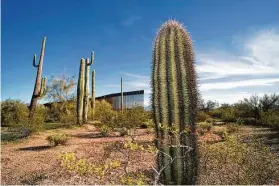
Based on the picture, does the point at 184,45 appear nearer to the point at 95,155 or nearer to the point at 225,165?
the point at 225,165

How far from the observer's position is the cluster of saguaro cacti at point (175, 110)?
4.54m

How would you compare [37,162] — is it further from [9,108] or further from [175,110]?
[9,108]

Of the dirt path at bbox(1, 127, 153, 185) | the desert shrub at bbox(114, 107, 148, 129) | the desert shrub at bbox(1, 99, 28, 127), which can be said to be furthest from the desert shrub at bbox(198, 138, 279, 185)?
the desert shrub at bbox(1, 99, 28, 127)

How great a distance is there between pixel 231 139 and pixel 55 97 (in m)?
21.0

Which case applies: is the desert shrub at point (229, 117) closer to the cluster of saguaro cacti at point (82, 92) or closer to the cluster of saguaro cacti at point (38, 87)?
the cluster of saguaro cacti at point (82, 92)

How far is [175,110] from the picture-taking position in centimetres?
454

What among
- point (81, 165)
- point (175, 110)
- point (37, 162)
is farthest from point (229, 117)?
point (81, 165)

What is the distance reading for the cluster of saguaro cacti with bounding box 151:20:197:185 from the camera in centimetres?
454

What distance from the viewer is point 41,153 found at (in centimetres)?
822

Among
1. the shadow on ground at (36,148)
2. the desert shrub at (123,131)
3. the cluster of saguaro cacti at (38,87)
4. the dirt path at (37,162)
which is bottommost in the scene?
the dirt path at (37,162)

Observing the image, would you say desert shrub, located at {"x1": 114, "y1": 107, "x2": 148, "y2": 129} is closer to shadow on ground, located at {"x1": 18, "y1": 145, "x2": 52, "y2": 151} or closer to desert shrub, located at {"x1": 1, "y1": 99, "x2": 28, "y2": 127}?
shadow on ground, located at {"x1": 18, "y1": 145, "x2": 52, "y2": 151}

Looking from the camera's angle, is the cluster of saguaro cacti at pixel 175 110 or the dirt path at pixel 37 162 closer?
the cluster of saguaro cacti at pixel 175 110

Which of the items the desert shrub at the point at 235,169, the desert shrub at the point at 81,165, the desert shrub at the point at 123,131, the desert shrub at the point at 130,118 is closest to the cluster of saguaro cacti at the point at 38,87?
the desert shrub at the point at 130,118

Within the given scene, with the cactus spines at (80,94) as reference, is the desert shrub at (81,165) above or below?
below
